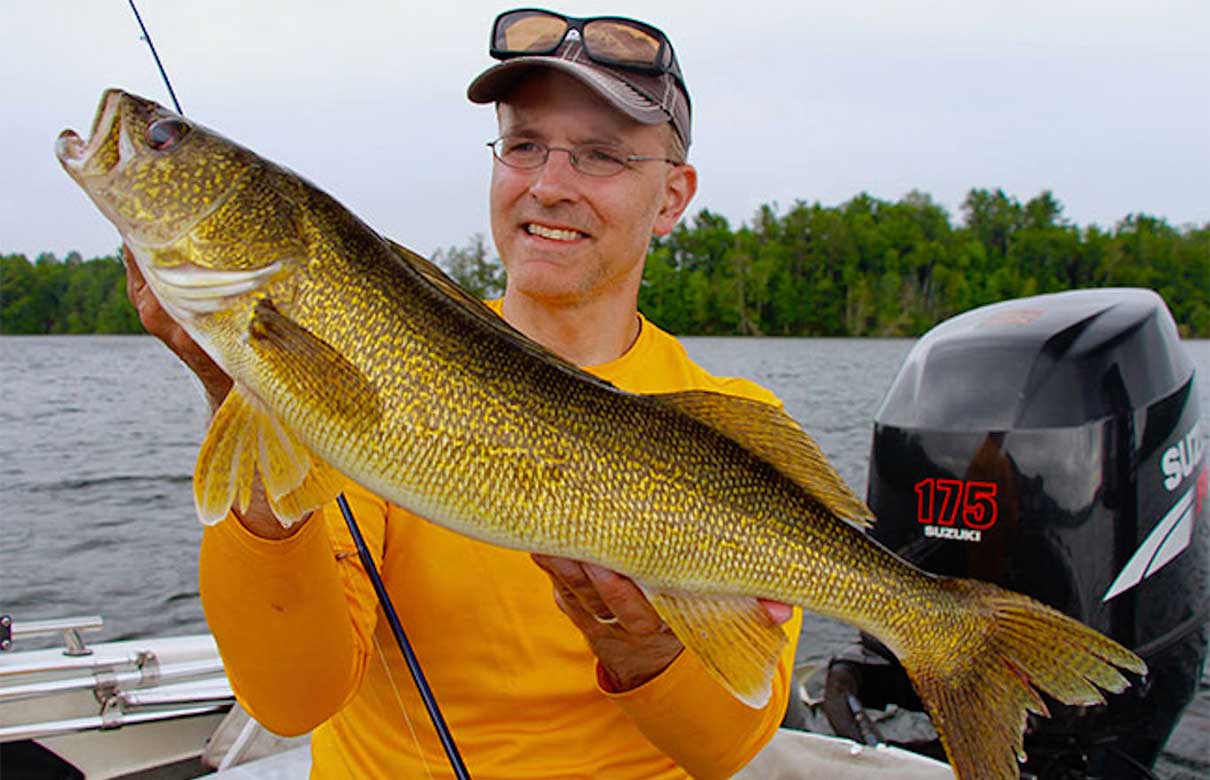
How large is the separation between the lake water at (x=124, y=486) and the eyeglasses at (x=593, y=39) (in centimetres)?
153

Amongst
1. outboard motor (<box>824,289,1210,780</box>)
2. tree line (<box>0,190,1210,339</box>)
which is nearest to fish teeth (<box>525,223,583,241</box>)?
outboard motor (<box>824,289,1210,780</box>)

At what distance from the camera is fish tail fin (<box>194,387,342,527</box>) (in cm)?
189

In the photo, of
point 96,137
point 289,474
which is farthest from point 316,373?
point 96,137

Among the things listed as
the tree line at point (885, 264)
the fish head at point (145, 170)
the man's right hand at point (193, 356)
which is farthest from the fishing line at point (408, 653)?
the tree line at point (885, 264)

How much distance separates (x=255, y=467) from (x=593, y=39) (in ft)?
5.95

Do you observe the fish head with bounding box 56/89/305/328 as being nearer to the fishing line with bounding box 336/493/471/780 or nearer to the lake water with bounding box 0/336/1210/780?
the lake water with bounding box 0/336/1210/780

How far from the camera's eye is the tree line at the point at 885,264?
6066 centimetres

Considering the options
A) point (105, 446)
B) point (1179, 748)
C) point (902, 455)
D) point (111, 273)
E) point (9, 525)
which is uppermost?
point (902, 455)

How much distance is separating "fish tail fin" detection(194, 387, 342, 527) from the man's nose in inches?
49.2

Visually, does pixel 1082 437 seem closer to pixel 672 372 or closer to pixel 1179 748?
pixel 672 372

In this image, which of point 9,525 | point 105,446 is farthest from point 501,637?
point 105,446

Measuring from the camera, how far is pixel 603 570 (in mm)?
2092

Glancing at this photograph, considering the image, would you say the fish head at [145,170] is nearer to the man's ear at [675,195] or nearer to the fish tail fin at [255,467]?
the fish tail fin at [255,467]

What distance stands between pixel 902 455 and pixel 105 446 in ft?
56.3
